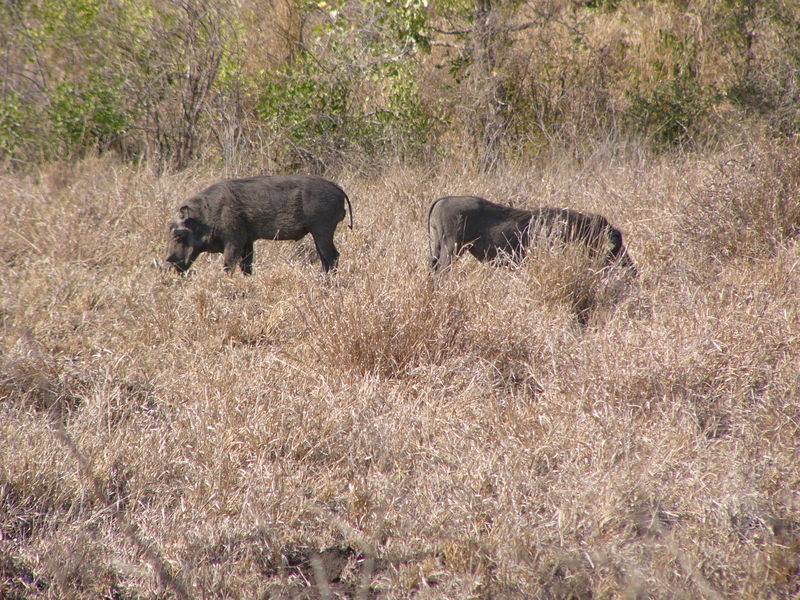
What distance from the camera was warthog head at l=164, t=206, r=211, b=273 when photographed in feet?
19.8

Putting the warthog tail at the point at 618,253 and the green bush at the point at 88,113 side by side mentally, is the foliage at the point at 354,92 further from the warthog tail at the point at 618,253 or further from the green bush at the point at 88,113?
the warthog tail at the point at 618,253

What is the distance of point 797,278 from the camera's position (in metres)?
5.00

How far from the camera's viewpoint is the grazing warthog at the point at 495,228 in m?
5.65

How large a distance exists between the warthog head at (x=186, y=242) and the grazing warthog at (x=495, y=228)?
1753 mm

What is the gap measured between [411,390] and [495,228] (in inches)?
77.1

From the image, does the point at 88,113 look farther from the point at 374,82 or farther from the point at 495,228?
the point at 495,228

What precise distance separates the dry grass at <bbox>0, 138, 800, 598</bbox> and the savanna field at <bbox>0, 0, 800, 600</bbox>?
14 mm

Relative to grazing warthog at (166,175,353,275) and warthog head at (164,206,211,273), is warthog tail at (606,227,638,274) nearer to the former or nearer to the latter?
grazing warthog at (166,175,353,275)

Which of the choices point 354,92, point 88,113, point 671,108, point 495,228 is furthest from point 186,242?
point 671,108

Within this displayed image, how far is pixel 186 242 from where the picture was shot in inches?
238

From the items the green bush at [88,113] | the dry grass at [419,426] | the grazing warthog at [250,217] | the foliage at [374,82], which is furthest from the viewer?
the green bush at [88,113]

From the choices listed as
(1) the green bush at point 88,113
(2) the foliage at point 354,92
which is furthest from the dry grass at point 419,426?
(2) the foliage at point 354,92

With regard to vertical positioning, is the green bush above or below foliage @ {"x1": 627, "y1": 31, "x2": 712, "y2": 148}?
below

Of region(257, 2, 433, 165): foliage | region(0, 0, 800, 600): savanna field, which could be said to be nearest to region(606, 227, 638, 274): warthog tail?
region(0, 0, 800, 600): savanna field
